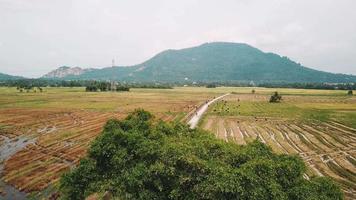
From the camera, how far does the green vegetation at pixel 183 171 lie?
19.1m

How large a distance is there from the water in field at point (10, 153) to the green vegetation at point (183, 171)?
9955 mm

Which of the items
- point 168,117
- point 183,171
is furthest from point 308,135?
point 183,171

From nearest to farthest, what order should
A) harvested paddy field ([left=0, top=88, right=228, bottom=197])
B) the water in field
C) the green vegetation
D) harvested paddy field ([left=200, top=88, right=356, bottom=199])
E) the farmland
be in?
1. the green vegetation
2. the water in field
3. harvested paddy field ([left=0, top=88, right=228, bottom=197])
4. the farmland
5. harvested paddy field ([left=200, top=88, right=356, bottom=199])

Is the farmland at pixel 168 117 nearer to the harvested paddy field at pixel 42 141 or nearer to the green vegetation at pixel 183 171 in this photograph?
the harvested paddy field at pixel 42 141

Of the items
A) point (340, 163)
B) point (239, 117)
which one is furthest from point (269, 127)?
point (340, 163)

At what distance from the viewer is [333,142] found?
176 feet

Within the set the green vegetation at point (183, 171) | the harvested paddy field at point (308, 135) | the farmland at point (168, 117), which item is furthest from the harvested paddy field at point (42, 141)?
the harvested paddy field at point (308, 135)

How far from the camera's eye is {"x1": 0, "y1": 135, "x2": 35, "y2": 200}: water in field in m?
32.0

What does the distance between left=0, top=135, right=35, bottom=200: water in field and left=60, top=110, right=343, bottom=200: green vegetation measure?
9.95 m

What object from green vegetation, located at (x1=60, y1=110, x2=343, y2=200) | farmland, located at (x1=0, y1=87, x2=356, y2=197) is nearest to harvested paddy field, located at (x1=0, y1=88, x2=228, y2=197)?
farmland, located at (x1=0, y1=87, x2=356, y2=197)

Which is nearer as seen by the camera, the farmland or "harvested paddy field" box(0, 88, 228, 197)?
"harvested paddy field" box(0, 88, 228, 197)

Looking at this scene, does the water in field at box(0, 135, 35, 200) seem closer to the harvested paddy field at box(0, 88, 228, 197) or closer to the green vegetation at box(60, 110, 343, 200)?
the harvested paddy field at box(0, 88, 228, 197)

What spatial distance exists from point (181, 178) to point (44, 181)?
20772 mm

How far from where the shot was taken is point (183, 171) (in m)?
21.6
